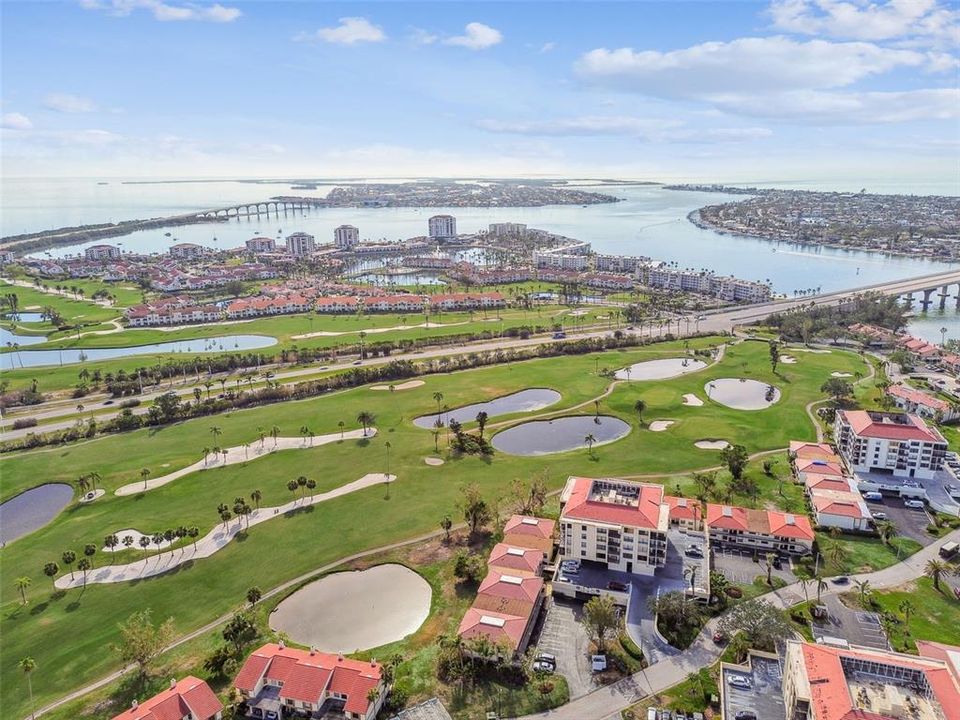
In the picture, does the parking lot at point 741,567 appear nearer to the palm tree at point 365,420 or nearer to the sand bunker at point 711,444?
the sand bunker at point 711,444

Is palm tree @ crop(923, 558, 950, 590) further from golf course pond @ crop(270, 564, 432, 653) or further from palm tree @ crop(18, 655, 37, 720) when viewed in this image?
palm tree @ crop(18, 655, 37, 720)

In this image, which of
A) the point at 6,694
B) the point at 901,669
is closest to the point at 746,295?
the point at 901,669

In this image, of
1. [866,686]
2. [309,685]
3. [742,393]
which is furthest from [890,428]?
[309,685]

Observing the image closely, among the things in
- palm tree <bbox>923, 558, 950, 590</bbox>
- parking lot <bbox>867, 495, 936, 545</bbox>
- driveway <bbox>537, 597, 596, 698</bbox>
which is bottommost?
driveway <bbox>537, 597, 596, 698</bbox>

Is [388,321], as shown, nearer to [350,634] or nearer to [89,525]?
[89,525]

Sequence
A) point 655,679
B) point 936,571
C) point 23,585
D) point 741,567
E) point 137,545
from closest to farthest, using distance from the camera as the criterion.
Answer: point 655,679 → point 936,571 → point 23,585 → point 741,567 → point 137,545

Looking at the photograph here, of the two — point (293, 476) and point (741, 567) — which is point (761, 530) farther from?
point (293, 476)

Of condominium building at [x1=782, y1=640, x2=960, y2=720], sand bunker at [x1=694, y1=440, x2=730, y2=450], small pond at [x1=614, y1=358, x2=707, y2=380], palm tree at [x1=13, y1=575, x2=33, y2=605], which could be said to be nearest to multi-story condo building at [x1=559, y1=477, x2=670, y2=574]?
condominium building at [x1=782, y1=640, x2=960, y2=720]
